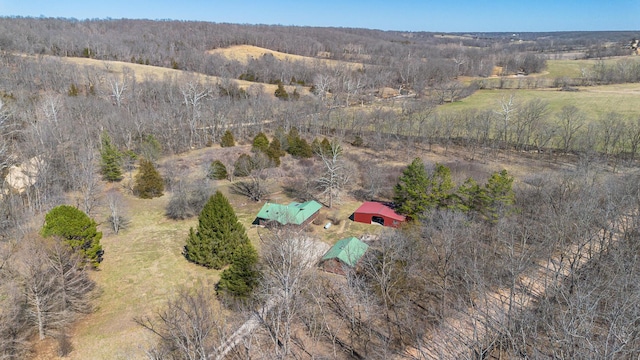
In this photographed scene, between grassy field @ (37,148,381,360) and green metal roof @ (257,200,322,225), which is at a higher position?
green metal roof @ (257,200,322,225)

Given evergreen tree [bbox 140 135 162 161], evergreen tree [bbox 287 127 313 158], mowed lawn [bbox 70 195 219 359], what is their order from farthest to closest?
evergreen tree [bbox 287 127 313 158] < evergreen tree [bbox 140 135 162 161] < mowed lawn [bbox 70 195 219 359]

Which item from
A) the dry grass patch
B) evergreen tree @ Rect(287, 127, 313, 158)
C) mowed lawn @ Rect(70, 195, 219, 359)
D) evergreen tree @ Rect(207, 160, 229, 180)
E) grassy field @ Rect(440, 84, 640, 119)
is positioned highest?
the dry grass patch

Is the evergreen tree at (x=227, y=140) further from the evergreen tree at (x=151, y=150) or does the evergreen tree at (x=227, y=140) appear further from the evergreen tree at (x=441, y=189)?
the evergreen tree at (x=441, y=189)

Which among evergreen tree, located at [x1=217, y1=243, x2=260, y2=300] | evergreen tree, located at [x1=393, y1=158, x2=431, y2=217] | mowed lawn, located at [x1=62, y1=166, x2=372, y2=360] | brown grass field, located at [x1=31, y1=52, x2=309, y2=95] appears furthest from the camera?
brown grass field, located at [x1=31, y1=52, x2=309, y2=95]

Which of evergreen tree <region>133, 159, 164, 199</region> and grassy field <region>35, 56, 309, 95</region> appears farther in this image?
grassy field <region>35, 56, 309, 95</region>

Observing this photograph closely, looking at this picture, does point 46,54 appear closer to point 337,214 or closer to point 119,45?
point 119,45

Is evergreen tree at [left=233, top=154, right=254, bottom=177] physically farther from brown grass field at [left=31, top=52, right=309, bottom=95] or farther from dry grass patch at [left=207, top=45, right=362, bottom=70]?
dry grass patch at [left=207, top=45, right=362, bottom=70]

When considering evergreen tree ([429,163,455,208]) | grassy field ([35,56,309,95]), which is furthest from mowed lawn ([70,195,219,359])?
grassy field ([35,56,309,95])

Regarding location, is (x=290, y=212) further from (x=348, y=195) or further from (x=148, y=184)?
(x=148, y=184)
